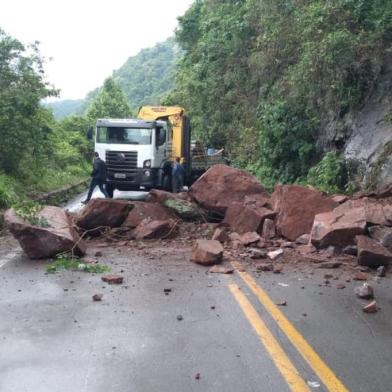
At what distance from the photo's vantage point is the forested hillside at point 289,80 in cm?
1490

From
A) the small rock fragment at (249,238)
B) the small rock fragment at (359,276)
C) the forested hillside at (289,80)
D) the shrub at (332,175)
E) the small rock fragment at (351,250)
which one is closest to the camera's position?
the small rock fragment at (359,276)

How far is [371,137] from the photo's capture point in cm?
1512

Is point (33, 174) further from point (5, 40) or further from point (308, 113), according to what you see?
point (308, 113)

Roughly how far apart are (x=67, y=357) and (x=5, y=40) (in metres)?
16.6

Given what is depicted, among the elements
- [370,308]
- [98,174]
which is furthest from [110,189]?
[370,308]

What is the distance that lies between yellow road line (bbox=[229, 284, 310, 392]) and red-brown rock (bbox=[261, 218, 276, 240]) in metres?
3.77

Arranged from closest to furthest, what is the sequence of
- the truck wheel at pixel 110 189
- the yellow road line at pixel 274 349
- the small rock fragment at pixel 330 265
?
the yellow road line at pixel 274 349 < the small rock fragment at pixel 330 265 < the truck wheel at pixel 110 189

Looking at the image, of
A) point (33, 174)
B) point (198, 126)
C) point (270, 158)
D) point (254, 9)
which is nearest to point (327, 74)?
point (270, 158)

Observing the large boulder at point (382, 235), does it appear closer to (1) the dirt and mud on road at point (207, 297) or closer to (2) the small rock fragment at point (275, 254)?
(1) the dirt and mud on road at point (207, 297)

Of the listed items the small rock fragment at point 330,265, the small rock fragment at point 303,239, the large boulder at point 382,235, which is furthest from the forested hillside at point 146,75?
the small rock fragment at point 330,265

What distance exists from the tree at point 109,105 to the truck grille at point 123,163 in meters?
35.1

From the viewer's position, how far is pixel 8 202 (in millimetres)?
15492

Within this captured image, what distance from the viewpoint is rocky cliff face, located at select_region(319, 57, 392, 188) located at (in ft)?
44.5

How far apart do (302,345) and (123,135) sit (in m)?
15.5
